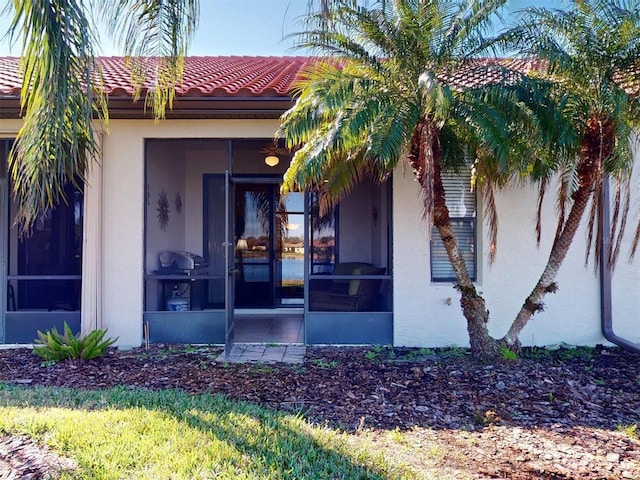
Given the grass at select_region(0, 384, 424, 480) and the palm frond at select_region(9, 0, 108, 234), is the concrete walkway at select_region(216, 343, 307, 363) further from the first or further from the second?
the palm frond at select_region(9, 0, 108, 234)

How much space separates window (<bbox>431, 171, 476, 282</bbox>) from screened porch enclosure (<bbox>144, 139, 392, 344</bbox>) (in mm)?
811

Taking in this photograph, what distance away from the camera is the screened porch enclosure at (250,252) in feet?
22.5

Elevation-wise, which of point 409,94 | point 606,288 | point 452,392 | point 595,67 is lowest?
point 452,392

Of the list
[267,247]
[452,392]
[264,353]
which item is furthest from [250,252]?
[452,392]

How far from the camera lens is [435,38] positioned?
494cm

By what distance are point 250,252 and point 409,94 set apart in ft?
20.1

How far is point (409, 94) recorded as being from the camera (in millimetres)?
5035

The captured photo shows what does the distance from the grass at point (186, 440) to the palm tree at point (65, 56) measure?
172 centimetres

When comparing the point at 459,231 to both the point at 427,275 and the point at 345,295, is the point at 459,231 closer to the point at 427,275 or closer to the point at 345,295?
the point at 427,275

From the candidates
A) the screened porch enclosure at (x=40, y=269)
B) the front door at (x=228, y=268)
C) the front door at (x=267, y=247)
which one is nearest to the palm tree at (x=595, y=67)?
the front door at (x=228, y=268)

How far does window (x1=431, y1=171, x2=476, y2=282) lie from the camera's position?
22.4 feet

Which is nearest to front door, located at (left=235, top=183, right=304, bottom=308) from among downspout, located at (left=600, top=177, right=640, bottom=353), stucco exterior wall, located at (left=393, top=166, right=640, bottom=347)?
stucco exterior wall, located at (left=393, top=166, right=640, bottom=347)

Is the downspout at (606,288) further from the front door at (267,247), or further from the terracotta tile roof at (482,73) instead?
the front door at (267,247)

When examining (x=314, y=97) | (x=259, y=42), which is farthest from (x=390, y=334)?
(x=259, y=42)
